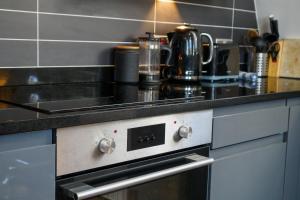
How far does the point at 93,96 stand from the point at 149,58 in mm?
513

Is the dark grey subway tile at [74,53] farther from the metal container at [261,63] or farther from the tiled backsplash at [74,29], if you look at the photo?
the metal container at [261,63]

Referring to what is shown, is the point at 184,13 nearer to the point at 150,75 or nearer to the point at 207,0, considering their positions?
the point at 207,0

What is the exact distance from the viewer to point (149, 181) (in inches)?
54.9

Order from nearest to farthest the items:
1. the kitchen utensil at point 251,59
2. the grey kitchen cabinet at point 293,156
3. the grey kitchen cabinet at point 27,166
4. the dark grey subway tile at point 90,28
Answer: the grey kitchen cabinet at point 27,166
the dark grey subway tile at point 90,28
the grey kitchen cabinet at point 293,156
the kitchen utensil at point 251,59

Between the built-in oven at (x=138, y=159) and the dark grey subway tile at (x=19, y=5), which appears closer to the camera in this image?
the built-in oven at (x=138, y=159)

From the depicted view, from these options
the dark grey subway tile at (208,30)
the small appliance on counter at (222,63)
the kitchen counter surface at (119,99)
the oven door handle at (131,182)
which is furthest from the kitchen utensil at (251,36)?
the oven door handle at (131,182)

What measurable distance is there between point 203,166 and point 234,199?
0.39m

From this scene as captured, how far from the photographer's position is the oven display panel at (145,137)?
137 cm

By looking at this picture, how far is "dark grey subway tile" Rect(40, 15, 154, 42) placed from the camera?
1.86 metres

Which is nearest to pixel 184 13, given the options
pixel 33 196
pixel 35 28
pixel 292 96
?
pixel 292 96

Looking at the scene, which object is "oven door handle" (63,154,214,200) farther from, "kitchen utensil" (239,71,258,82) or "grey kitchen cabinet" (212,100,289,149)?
"kitchen utensil" (239,71,258,82)

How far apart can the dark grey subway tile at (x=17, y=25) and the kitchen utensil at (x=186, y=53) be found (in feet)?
2.20

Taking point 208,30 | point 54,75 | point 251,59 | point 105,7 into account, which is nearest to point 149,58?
point 105,7

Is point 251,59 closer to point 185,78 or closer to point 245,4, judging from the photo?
point 245,4
